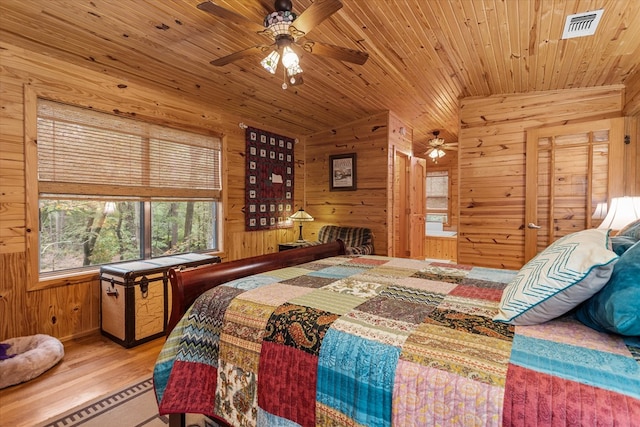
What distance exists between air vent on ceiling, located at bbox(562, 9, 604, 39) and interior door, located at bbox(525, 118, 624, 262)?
1.17 metres

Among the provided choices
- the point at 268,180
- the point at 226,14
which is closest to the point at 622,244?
the point at 226,14

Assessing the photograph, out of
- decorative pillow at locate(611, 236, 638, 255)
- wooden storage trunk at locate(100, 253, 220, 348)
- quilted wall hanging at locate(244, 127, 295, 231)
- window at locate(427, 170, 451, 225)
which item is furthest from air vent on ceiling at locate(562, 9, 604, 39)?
window at locate(427, 170, 451, 225)

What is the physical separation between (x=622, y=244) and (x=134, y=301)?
3244 millimetres

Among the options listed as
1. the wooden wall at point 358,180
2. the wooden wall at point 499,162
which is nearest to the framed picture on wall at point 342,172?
the wooden wall at point 358,180

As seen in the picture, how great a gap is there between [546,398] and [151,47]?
10.8 ft

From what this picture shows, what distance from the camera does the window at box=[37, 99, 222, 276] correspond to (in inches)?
108

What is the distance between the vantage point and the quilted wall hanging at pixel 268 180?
4.46 m

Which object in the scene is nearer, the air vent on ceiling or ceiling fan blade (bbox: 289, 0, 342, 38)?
ceiling fan blade (bbox: 289, 0, 342, 38)

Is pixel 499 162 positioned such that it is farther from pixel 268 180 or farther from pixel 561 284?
pixel 561 284

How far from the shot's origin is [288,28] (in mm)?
2082

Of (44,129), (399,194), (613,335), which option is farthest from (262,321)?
(399,194)

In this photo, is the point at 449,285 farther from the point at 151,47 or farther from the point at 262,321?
the point at 151,47

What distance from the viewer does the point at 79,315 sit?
2.86 meters

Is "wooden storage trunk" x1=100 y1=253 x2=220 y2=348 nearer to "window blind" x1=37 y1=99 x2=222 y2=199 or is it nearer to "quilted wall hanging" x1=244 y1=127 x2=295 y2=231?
"window blind" x1=37 y1=99 x2=222 y2=199
